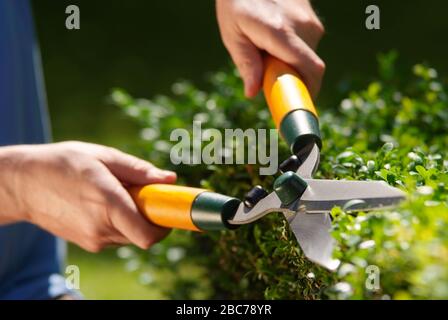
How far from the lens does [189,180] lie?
227 centimetres

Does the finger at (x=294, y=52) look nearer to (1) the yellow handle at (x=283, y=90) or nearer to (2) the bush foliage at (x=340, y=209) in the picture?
(1) the yellow handle at (x=283, y=90)

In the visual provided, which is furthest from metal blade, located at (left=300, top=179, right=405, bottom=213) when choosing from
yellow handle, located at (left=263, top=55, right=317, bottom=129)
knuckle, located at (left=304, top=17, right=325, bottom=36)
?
knuckle, located at (left=304, top=17, right=325, bottom=36)

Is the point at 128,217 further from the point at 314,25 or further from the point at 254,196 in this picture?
the point at 314,25

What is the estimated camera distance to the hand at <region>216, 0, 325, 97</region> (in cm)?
173

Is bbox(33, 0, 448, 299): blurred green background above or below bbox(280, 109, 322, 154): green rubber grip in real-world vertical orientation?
below

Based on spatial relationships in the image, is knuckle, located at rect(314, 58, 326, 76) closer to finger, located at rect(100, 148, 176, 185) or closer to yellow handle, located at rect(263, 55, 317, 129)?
yellow handle, located at rect(263, 55, 317, 129)

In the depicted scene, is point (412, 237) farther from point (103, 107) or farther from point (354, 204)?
point (103, 107)

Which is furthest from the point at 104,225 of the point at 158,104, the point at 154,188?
the point at 158,104

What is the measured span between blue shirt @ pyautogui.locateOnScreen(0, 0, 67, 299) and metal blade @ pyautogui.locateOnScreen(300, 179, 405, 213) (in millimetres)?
919

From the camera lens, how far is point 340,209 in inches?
51.1
